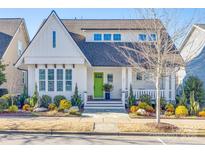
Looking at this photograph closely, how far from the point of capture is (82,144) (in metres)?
9.60

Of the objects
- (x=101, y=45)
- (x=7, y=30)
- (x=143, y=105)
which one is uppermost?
(x=7, y=30)

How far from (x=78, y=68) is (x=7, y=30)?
10.3m

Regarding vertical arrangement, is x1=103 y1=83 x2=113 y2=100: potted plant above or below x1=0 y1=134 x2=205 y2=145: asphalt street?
above

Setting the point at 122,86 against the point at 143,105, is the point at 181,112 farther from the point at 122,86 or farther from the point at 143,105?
the point at 122,86

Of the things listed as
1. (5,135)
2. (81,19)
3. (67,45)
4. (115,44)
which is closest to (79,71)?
(67,45)

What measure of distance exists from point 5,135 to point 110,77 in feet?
42.9

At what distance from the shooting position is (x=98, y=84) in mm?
Result: 22969

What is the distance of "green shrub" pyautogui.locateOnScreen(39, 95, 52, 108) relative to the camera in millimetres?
19641

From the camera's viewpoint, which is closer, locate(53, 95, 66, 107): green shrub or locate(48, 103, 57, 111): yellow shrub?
locate(48, 103, 57, 111): yellow shrub

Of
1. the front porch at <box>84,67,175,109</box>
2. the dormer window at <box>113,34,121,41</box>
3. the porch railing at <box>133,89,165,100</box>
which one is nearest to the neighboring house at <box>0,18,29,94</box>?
the front porch at <box>84,67,175,109</box>

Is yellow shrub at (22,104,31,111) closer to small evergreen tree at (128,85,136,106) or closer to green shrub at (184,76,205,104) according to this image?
small evergreen tree at (128,85,136,106)

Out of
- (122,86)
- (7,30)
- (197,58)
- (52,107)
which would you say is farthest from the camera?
(7,30)

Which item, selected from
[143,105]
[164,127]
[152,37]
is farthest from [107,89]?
[164,127]
